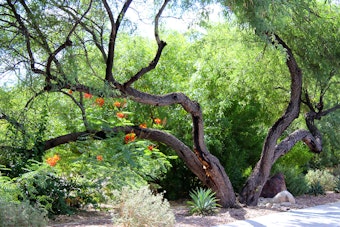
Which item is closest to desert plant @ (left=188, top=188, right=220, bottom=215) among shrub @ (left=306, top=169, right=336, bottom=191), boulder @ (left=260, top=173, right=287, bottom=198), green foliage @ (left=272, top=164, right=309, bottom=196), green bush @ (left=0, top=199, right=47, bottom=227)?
boulder @ (left=260, top=173, right=287, bottom=198)

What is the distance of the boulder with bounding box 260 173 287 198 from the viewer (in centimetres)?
1465

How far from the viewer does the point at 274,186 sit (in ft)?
48.3

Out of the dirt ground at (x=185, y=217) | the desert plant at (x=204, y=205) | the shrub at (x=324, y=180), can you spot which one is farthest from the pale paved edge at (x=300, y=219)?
the shrub at (x=324, y=180)

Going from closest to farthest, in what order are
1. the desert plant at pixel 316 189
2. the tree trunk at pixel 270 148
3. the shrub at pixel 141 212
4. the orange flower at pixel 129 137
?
the shrub at pixel 141 212
the orange flower at pixel 129 137
the tree trunk at pixel 270 148
the desert plant at pixel 316 189

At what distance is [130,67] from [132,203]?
7.58m

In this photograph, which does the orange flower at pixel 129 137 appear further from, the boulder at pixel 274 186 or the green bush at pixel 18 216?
the boulder at pixel 274 186

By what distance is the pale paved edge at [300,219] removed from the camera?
9758 mm

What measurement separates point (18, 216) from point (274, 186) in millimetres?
9322

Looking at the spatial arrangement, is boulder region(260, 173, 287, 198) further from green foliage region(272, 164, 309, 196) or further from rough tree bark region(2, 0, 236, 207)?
rough tree bark region(2, 0, 236, 207)

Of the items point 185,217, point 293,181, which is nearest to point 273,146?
point 293,181

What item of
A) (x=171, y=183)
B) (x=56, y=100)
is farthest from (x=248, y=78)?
(x=56, y=100)

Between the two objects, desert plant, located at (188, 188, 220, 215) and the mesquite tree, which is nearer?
the mesquite tree

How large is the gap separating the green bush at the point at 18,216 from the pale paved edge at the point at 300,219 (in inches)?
152

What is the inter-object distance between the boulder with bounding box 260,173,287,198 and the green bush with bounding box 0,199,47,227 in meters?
8.77
